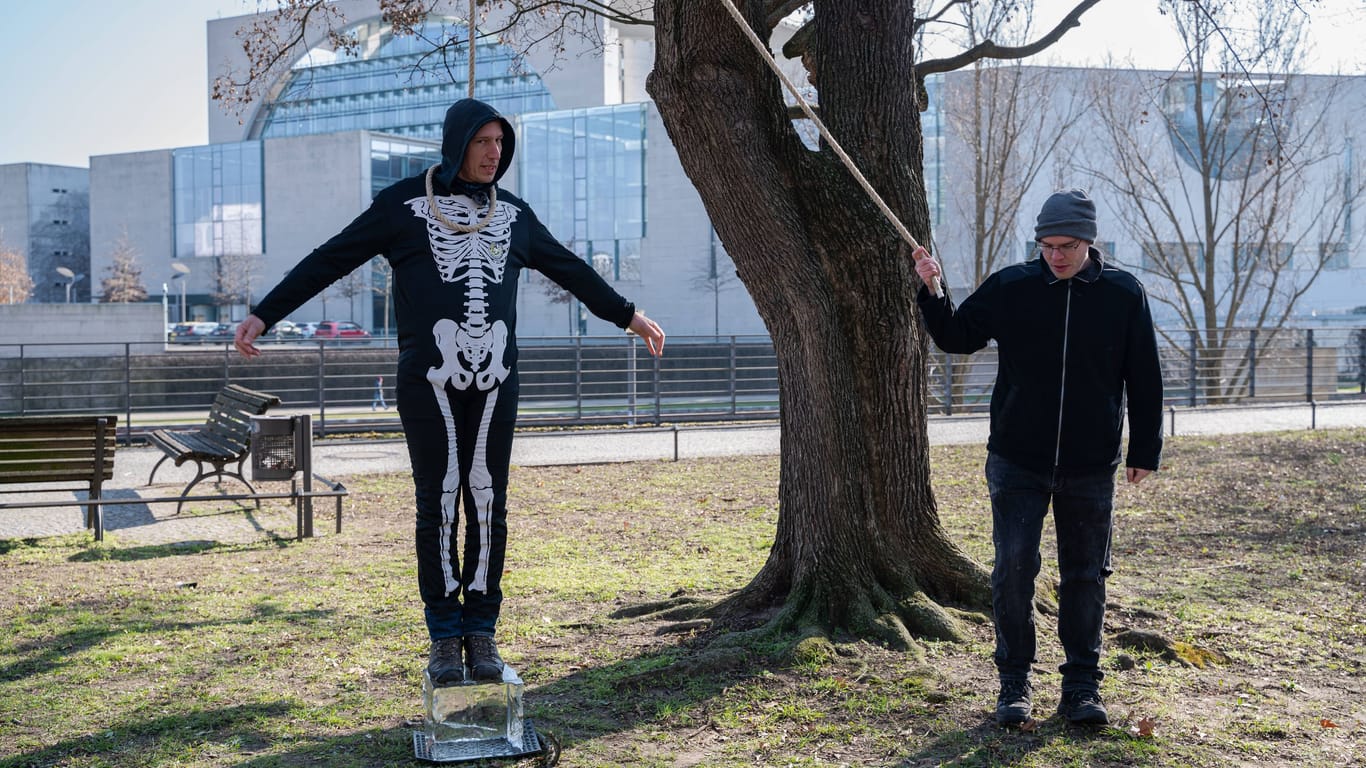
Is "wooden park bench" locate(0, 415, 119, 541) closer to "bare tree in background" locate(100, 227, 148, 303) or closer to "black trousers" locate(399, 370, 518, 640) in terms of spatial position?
"black trousers" locate(399, 370, 518, 640)

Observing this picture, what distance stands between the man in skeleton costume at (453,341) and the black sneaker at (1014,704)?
→ 1825 mm

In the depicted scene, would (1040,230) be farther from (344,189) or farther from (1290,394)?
(344,189)

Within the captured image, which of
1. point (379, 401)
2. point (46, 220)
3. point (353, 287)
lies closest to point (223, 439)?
point (379, 401)

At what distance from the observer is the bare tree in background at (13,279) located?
6413 centimetres

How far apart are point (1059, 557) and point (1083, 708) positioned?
0.54m

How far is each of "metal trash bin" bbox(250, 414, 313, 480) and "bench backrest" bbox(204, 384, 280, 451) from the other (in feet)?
2.39

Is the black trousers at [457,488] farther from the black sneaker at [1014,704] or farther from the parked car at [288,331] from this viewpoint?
the parked car at [288,331]

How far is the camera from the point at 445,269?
162 inches

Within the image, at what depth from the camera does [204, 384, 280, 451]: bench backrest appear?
10.7m

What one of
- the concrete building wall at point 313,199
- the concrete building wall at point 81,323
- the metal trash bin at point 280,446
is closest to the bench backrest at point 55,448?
the metal trash bin at point 280,446

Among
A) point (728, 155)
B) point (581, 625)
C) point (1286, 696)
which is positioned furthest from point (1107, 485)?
point (581, 625)

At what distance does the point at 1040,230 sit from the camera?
4.33 m

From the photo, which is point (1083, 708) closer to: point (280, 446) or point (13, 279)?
point (280, 446)

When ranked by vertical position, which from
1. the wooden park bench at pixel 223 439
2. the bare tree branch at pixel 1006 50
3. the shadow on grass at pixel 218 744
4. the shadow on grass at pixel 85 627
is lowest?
the shadow on grass at pixel 85 627
